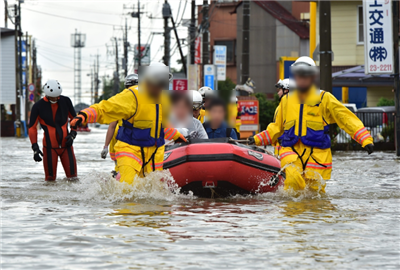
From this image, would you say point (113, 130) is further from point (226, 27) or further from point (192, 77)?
point (226, 27)

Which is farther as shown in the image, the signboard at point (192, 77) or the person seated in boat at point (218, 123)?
the signboard at point (192, 77)

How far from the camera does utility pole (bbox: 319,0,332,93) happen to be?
61.7 ft

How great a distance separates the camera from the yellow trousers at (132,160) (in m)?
8.06

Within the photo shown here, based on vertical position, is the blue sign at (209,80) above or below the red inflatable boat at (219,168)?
above

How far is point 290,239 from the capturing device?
19.2ft

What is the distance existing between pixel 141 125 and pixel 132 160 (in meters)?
0.40

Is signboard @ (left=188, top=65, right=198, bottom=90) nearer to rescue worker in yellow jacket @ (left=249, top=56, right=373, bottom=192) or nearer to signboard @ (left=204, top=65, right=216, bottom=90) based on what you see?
signboard @ (left=204, top=65, right=216, bottom=90)

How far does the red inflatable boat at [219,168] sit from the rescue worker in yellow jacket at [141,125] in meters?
0.51

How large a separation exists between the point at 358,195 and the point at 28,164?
8.97 metres

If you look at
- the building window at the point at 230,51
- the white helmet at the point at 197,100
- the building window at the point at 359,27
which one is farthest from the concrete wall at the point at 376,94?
the building window at the point at 230,51

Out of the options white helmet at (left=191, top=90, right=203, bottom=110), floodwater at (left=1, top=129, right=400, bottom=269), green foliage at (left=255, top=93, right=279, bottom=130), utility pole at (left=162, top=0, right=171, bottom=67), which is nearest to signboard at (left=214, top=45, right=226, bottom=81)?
utility pole at (left=162, top=0, right=171, bottom=67)

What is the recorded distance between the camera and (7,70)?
46062 millimetres

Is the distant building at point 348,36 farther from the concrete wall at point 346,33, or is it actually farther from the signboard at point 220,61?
the signboard at point 220,61

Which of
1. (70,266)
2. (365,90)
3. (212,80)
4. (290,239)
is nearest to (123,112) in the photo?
(290,239)
